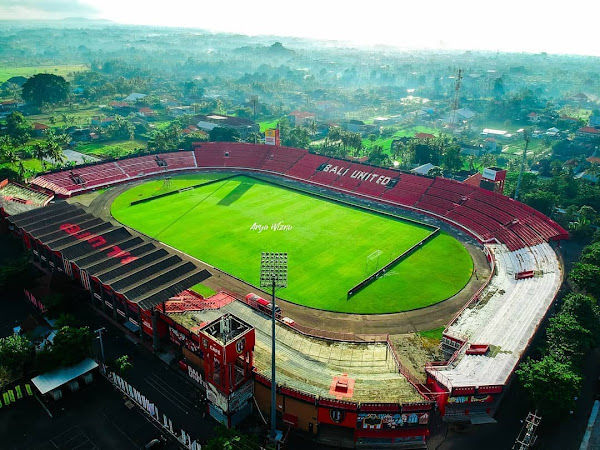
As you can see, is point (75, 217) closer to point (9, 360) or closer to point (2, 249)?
point (2, 249)

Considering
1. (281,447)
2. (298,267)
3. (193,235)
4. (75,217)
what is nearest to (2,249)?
(75,217)

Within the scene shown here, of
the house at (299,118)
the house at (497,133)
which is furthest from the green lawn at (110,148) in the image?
the house at (497,133)

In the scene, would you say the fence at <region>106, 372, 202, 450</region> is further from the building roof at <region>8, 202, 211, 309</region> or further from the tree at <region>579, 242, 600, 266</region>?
the tree at <region>579, 242, 600, 266</region>

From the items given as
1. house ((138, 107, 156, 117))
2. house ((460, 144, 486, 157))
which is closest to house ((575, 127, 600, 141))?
house ((460, 144, 486, 157))

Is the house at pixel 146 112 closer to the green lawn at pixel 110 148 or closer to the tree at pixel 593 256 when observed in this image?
the green lawn at pixel 110 148

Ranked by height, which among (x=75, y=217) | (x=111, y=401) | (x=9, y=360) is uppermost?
(x=75, y=217)

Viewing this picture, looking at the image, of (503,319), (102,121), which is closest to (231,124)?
(102,121)
